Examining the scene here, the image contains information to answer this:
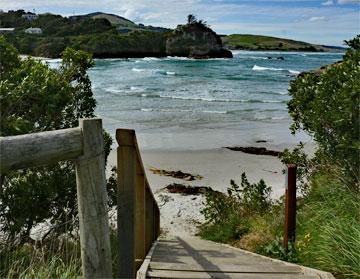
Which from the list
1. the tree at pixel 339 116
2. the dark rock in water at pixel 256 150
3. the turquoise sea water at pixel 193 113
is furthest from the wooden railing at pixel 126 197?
the dark rock in water at pixel 256 150

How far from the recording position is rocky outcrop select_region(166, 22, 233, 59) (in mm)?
103000

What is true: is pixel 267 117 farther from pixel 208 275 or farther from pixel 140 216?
pixel 140 216

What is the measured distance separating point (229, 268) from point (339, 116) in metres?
2.47

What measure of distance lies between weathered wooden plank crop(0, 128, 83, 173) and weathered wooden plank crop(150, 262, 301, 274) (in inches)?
84.3

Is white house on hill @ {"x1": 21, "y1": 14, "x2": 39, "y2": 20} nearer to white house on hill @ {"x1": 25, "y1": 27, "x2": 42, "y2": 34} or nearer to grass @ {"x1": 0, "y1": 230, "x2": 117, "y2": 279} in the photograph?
white house on hill @ {"x1": 25, "y1": 27, "x2": 42, "y2": 34}

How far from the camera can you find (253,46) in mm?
158750

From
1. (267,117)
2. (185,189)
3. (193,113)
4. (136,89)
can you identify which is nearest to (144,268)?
(185,189)

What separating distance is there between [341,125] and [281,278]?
2.44m

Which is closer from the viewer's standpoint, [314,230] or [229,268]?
[229,268]

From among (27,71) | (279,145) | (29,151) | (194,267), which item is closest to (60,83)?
(27,71)

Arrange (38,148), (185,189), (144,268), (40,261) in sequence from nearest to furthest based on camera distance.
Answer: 1. (38,148)
2. (40,261)
3. (144,268)
4. (185,189)

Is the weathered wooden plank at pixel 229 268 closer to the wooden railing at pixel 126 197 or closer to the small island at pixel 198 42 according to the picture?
the wooden railing at pixel 126 197

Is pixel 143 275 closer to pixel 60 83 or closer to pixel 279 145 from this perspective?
pixel 60 83

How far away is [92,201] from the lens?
8.86 ft
